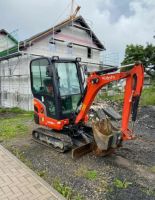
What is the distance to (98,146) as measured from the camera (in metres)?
5.43

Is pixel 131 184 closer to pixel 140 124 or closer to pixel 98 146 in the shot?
pixel 98 146

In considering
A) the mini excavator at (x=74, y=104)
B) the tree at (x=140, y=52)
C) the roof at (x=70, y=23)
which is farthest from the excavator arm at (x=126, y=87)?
the tree at (x=140, y=52)

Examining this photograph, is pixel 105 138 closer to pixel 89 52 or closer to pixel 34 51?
pixel 34 51

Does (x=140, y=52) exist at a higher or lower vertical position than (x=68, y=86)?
higher

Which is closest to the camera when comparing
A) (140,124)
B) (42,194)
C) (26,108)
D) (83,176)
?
(42,194)

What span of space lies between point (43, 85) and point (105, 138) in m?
2.49

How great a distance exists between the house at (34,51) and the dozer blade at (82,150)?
35.5 feet

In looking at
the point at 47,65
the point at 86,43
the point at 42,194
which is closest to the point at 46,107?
the point at 47,65

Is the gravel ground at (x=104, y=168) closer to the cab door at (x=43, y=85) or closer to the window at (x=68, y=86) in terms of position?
the cab door at (x=43, y=85)

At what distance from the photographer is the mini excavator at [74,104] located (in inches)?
206

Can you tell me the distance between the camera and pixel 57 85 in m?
6.11

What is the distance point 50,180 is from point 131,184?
1.63 m

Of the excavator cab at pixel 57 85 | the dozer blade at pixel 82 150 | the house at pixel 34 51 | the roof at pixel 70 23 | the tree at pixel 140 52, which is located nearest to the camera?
the dozer blade at pixel 82 150

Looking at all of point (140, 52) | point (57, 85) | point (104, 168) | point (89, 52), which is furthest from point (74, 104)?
point (140, 52)
